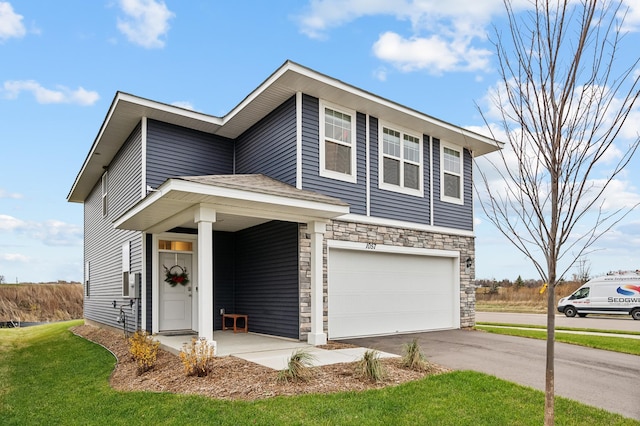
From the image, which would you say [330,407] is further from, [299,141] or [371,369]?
[299,141]

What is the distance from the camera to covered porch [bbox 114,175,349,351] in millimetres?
8117

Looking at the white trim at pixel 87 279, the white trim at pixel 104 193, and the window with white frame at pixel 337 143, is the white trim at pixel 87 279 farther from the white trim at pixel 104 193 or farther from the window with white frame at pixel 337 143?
the window with white frame at pixel 337 143

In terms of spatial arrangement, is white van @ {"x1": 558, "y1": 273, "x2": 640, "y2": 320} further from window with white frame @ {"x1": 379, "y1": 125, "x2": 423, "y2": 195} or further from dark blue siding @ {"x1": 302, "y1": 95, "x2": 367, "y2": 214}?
dark blue siding @ {"x1": 302, "y1": 95, "x2": 367, "y2": 214}

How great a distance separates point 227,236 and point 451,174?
6.59m

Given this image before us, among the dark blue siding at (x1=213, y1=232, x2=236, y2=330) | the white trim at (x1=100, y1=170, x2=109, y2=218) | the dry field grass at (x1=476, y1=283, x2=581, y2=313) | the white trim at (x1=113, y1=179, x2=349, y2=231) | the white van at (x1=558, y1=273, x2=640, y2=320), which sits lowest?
the dry field grass at (x1=476, y1=283, x2=581, y2=313)

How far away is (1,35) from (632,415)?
16.3 m

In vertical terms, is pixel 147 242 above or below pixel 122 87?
below

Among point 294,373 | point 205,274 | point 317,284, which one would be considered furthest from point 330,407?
point 317,284

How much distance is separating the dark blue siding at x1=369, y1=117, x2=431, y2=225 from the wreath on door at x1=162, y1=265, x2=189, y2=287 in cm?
491

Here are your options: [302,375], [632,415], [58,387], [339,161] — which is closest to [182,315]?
[58,387]

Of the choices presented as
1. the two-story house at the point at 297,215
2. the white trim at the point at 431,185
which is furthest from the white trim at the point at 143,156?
the white trim at the point at 431,185

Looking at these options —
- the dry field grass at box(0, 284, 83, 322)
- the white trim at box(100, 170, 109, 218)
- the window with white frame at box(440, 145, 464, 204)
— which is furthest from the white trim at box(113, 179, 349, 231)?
the dry field grass at box(0, 284, 83, 322)

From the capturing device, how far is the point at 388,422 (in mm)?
5090

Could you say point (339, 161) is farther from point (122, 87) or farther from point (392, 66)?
point (122, 87)
